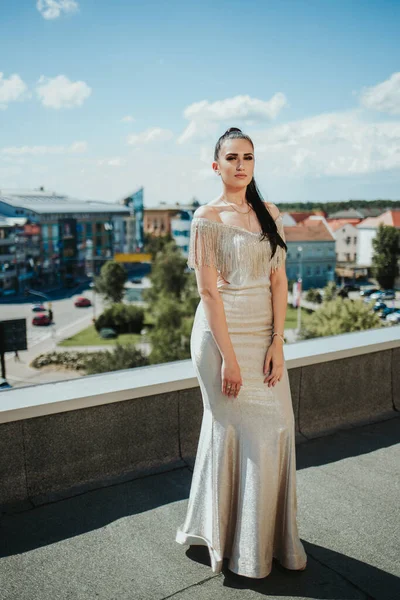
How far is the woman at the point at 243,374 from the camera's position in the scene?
1724 mm

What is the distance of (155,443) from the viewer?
2.55 meters

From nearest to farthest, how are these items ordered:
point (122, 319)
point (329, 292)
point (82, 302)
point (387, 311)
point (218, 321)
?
point (218, 321) → point (387, 311) → point (122, 319) → point (329, 292) → point (82, 302)

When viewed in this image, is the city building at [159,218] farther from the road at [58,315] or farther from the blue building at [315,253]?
the blue building at [315,253]

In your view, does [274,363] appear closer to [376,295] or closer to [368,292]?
[376,295]

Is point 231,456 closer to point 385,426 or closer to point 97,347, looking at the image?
point 385,426

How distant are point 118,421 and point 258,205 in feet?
3.82

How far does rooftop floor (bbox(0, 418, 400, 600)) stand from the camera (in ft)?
5.60

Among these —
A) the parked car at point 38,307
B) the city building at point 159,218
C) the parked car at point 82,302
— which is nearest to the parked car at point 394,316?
the parked car at point 82,302

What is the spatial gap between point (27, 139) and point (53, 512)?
94.7 meters

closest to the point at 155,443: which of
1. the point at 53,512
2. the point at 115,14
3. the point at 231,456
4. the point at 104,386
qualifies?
the point at 104,386

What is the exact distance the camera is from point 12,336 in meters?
3.02

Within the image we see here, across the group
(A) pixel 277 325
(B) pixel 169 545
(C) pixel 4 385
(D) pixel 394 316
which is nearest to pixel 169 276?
(D) pixel 394 316

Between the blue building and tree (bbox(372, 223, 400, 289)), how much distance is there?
23.6 ft

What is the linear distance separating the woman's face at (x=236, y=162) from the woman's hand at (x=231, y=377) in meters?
0.56
